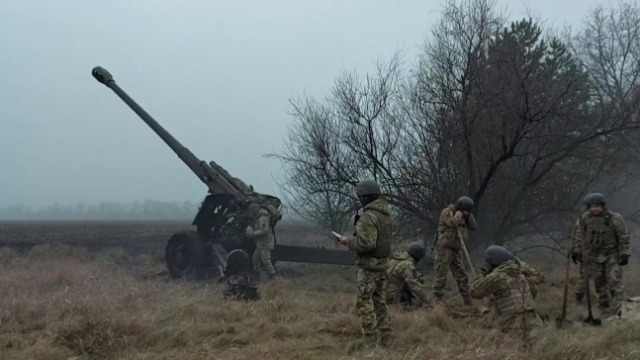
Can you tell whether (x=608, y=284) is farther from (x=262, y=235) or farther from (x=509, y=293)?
(x=262, y=235)

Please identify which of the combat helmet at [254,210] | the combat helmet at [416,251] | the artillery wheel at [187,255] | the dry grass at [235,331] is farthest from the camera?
the artillery wheel at [187,255]

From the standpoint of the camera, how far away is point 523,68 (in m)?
10.4

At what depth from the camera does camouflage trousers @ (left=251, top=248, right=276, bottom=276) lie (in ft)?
37.6

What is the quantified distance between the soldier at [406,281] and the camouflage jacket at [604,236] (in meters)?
2.19

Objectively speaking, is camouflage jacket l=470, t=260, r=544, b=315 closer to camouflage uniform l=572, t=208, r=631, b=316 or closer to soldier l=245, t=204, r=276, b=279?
camouflage uniform l=572, t=208, r=631, b=316

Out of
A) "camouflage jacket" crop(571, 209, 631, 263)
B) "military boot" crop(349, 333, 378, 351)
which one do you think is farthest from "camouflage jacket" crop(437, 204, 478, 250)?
"military boot" crop(349, 333, 378, 351)

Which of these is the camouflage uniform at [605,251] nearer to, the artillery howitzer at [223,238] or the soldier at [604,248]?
the soldier at [604,248]

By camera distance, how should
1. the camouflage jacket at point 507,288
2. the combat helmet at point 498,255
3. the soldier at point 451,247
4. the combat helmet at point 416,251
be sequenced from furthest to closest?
the soldier at point 451,247 → the combat helmet at point 416,251 → the combat helmet at point 498,255 → the camouflage jacket at point 507,288

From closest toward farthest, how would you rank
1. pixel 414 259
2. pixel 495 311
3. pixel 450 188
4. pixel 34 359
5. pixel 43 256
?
pixel 34 359 → pixel 495 311 → pixel 414 259 → pixel 450 188 → pixel 43 256

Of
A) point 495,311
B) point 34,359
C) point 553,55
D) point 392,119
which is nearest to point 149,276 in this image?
point 392,119

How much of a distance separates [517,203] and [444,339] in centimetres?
769

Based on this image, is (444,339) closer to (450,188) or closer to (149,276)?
(450,188)

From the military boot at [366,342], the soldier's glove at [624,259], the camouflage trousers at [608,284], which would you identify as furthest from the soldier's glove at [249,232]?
the soldier's glove at [624,259]

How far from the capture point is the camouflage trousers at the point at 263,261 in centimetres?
1146
